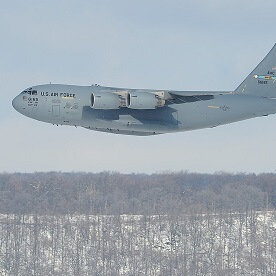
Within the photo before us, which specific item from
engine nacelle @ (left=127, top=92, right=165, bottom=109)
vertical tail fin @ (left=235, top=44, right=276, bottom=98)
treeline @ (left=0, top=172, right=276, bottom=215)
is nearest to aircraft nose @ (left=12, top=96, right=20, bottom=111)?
engine nacelle @ (left=127, top=92, right=165, bottom=109)

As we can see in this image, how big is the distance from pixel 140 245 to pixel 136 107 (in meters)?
61.6

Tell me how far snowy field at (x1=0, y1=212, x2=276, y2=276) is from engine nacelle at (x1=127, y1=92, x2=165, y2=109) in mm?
54043

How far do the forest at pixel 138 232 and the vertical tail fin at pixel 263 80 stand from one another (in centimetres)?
4761

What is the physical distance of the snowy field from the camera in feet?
412

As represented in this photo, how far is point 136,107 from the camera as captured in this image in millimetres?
70875

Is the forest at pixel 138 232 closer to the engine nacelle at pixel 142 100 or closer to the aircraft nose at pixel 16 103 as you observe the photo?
the engine nacelle at pixel 142 100

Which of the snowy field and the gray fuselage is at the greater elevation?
the gray fuselage

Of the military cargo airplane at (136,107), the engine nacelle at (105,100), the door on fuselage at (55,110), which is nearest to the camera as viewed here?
the engine nacelle at (105,100)

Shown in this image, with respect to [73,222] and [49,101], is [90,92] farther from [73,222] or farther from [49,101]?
[73,222]

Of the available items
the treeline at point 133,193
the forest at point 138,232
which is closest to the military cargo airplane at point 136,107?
the forest at point 138,232

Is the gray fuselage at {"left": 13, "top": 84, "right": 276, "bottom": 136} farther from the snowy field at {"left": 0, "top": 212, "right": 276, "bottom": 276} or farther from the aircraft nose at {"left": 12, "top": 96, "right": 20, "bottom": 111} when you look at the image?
the snowy field at {"left": 0, "top": 212, "right": 276, "bottom": 276}

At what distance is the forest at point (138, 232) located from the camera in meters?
126

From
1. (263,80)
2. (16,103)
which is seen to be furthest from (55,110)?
(263,80)

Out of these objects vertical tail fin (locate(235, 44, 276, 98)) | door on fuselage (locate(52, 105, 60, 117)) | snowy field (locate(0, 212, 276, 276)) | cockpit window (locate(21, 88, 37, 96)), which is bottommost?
snowy field (locate(0, 212, 276, 276))
